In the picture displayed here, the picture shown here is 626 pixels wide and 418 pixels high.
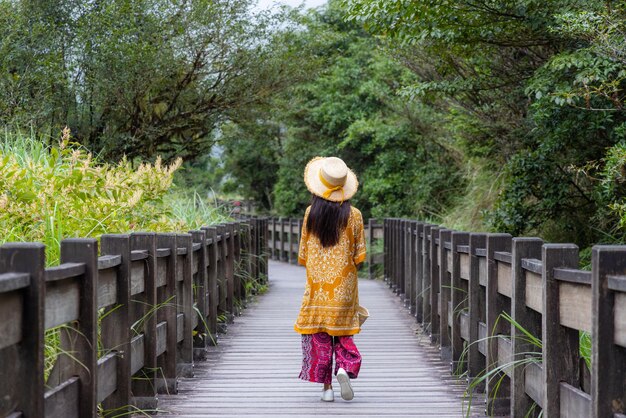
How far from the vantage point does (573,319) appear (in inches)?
161

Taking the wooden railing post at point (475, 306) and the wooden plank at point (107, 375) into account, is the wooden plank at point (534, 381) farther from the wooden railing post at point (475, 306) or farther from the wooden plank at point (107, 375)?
the wooden plank at point (107, 375)

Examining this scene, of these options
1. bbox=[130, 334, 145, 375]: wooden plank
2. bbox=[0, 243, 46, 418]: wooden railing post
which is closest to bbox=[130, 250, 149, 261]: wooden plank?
bbox=[130, 334, 145, 375]: wooden plank

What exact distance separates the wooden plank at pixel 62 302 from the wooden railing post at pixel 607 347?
6.99 feet

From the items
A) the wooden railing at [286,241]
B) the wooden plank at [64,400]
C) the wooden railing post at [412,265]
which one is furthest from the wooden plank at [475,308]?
the wooden railing at [286,241]

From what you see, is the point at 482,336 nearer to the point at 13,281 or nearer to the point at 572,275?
the point at 572,275

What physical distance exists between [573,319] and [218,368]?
4178 millimetres

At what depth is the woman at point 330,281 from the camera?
661 cm

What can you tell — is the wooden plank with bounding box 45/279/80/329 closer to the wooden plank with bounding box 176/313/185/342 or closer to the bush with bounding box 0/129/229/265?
the bush with bounding box 0/129/229/265

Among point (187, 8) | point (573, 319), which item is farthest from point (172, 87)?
point (573, 319)

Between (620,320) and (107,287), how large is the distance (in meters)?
2.65

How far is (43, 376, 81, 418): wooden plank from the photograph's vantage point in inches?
151

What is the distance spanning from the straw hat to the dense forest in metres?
2.34

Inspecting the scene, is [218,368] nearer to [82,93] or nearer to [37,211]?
[37,211]

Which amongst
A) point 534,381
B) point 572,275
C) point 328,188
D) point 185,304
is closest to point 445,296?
point 328,188
